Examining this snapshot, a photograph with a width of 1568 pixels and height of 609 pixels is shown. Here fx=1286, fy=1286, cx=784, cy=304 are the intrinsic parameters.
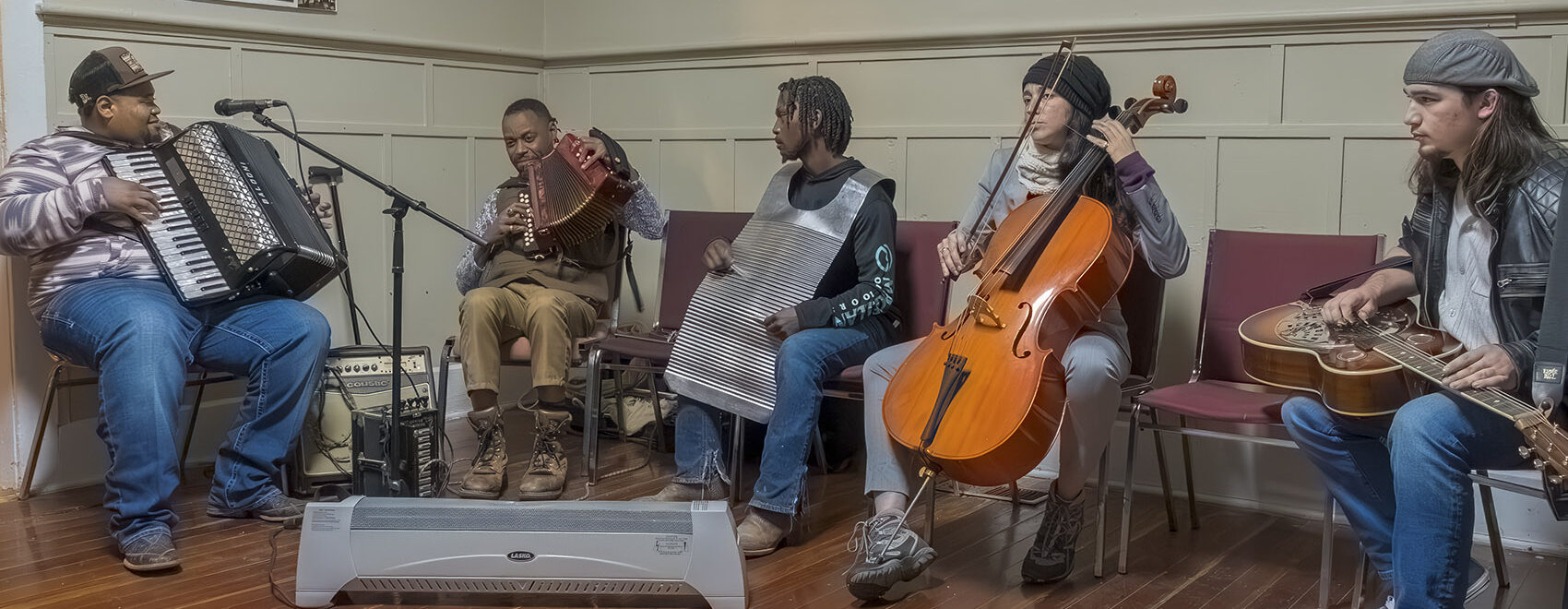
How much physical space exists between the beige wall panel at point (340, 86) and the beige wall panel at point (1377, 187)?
3.06 metres

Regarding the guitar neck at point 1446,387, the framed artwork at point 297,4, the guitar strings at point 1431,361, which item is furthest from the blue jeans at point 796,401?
the framed artwork at point 297,4

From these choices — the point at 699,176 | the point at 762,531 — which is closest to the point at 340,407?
the point at 762,531

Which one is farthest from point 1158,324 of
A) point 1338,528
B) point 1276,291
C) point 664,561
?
point 664,561

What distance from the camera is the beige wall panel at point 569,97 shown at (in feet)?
16.1

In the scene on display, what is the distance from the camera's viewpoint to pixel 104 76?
331 cm

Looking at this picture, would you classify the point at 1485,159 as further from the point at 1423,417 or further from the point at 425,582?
the point at 425,582

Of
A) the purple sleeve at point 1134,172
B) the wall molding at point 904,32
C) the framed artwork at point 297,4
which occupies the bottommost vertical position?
the purple sleeve at point 1134,172

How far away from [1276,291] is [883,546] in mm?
1203

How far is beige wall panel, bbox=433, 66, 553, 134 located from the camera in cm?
466

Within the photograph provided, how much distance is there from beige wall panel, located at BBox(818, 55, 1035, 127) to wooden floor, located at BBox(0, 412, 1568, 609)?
1.19m

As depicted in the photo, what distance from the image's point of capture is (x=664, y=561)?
104 inches

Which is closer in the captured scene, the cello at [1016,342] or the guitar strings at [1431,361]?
the guitar strings at [1431,361]

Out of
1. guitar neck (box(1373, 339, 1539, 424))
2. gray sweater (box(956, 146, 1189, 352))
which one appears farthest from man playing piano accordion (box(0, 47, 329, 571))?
guitar neck (box(1373, 339, 1539, 424))

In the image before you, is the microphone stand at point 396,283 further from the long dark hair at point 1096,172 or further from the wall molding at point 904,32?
the long dark hair at point 1096,172
